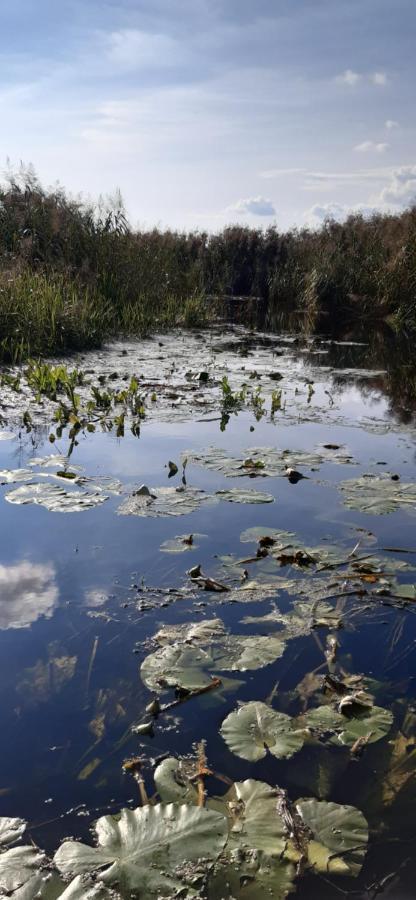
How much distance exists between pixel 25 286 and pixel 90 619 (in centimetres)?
622

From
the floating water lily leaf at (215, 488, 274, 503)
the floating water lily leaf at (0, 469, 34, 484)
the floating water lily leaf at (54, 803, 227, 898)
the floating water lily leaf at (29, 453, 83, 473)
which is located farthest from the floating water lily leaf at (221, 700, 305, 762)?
the floating water lily leaf at (29, 453, 83, 473)

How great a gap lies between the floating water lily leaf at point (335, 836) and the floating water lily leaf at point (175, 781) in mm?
235

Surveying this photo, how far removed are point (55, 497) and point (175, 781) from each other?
189cm

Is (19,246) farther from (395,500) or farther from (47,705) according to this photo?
(47,705)

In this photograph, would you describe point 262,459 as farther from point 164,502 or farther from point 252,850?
point 252,850

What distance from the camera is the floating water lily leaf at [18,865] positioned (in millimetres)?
1307

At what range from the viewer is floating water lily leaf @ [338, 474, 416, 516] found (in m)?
3.19

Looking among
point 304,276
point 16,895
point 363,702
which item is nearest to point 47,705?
point 16,895

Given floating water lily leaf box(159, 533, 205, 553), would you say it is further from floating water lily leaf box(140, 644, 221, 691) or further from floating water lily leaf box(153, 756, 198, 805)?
floating water lily leaf box(153, 756, 198, 805)

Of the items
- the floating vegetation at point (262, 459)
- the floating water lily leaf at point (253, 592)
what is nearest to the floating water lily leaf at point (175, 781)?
the floating water lily leaf at point (253, 592)

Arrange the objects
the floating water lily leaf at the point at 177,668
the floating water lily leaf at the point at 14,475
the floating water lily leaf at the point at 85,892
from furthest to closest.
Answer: the floating water lily leaf at the point at 14,475, the floating water lily leaf at the point at 177,668, the floating water lily leaf at the point at 85,892

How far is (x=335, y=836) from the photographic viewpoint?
55.5 inches

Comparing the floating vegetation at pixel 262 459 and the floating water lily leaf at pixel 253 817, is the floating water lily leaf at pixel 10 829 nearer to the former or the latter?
the floating water lily leaf at pixel 253 817

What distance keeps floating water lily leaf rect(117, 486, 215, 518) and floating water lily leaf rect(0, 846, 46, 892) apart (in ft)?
5.79
